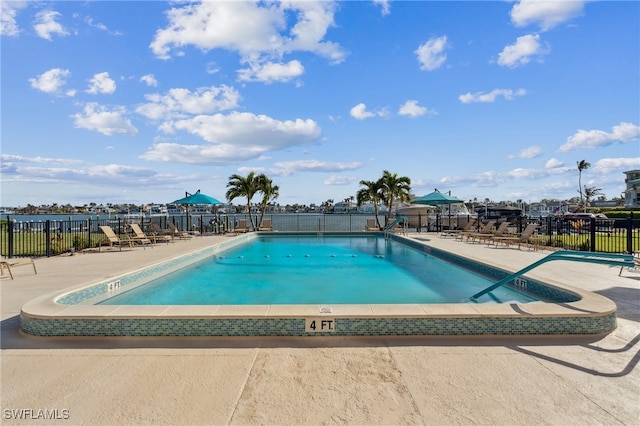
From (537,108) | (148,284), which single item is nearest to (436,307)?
(148,284)

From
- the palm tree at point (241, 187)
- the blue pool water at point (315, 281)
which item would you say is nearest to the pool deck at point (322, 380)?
the blue pool water at point (315, 281)

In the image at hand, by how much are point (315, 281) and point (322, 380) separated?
526cm

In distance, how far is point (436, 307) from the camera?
153 inches

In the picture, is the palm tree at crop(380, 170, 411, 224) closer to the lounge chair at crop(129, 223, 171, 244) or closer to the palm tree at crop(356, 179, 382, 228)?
the palm tree at crop(356, 179, 382, 228)

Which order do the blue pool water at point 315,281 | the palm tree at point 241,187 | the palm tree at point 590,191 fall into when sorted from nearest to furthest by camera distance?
the blue pool water at point 315,281
the palm tree at point 241,187
the palm tree at point 590,191

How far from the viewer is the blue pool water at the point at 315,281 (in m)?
6.34

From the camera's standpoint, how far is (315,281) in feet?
26.1

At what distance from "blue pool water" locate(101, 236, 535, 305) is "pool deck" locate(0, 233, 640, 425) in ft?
8.83

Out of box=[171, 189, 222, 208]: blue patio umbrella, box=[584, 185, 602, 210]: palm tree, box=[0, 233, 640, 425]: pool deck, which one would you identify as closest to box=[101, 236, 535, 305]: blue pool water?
box=[0, 233, 640, 425]: pool deck

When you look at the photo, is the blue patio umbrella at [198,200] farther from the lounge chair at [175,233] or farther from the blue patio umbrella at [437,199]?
the blue patio umbrella at [437,199]

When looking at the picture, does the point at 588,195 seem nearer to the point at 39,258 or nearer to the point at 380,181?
the point at 380,181

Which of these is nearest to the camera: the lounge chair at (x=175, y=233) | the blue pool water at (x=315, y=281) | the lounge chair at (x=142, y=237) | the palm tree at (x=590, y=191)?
the blue pool water at (x=315, y=281)

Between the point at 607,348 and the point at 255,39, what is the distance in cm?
1065

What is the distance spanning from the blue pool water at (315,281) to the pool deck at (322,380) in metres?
2.69
